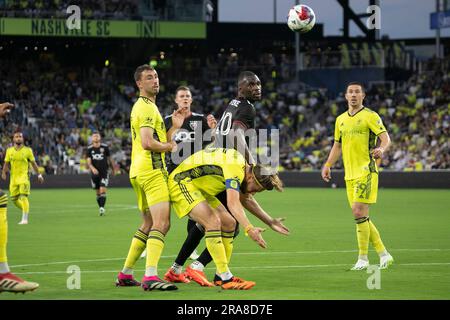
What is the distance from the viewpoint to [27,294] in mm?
10477

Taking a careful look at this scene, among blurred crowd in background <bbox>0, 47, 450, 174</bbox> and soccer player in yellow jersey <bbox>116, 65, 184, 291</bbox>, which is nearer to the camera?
soccer player in yellow jersey <bbox>116, 65, 184, 291</bbox>

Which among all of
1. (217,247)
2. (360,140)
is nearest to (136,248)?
(217,247)

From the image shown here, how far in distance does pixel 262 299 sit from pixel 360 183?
14.1ft

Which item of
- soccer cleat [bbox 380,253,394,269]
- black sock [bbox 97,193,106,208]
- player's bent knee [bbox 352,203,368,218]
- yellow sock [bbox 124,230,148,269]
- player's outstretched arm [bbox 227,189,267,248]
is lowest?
black sock [bbox 97,193,106,208]

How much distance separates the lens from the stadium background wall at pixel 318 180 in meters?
39.9

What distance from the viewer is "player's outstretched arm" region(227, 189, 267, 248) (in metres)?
10.2

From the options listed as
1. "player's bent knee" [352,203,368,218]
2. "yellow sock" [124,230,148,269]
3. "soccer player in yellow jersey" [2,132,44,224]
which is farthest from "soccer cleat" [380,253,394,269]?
"soccer player in yellow jersey" [2,132,44,224]

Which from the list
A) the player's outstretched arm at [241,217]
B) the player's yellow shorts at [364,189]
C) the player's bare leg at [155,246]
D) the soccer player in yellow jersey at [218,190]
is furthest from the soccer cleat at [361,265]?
the player's bare leg at [155,246]

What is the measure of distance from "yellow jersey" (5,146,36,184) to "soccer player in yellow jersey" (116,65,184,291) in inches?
530

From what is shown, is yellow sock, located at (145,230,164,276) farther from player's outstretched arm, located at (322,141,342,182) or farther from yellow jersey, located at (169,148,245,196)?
player's outstretched arm, located at (322,141,342,182)

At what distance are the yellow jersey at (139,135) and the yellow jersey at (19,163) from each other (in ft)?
44.7

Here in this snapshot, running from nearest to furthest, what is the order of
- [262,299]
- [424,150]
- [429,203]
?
[262,299] < [429,203] < [424,150]

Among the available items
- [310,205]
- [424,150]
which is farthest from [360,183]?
[424,150]
